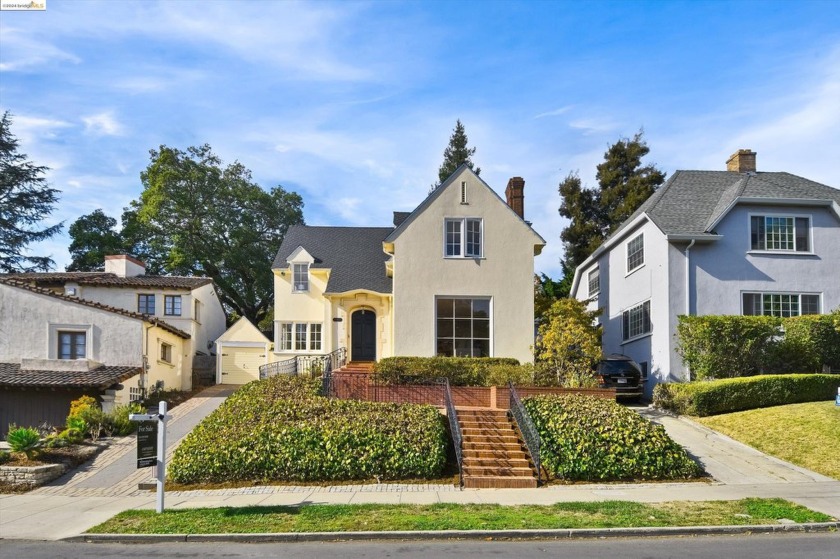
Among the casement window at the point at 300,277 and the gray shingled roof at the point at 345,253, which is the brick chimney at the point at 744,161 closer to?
the gray shingled roof at the point at 345,253

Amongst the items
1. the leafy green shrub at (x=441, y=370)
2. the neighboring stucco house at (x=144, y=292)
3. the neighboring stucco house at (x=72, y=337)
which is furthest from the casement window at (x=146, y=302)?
the leafy green shrub at (x=441, y=370)

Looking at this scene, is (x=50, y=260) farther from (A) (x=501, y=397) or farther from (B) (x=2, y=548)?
(B) (x=2, y=548)

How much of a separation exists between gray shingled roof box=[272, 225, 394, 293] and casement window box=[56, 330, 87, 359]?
766cm

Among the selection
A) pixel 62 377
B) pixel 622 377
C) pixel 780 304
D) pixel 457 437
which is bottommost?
pixel 457 437

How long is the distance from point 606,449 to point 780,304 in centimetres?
1187

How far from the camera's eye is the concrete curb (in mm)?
11234

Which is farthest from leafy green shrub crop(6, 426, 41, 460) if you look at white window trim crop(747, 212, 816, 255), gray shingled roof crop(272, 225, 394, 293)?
white window trim crop(747, 212, 816, 255)

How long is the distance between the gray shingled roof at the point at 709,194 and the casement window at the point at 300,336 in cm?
1256

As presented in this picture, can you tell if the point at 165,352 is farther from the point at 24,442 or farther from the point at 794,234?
the point at 794,234

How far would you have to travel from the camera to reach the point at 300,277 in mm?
30969

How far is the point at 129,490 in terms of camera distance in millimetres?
16000

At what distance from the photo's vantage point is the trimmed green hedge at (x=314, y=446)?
52.6ft

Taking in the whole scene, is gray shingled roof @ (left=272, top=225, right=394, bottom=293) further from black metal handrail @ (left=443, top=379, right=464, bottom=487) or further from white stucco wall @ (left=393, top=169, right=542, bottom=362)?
black metal handrail @ (left=443, top=379, right=464, bottom=487)

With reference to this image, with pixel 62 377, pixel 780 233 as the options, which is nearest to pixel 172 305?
pixel 62 377
